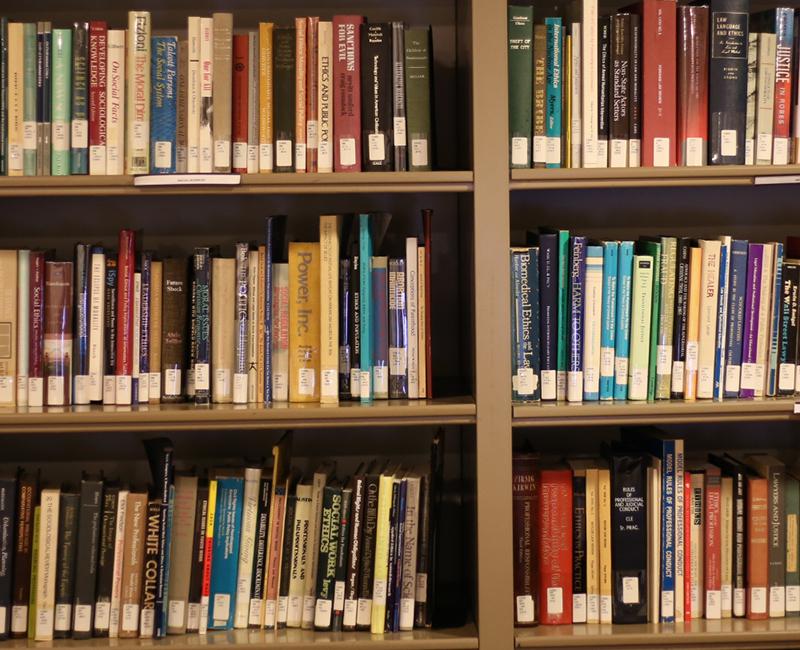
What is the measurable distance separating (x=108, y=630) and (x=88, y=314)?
635 millimetres

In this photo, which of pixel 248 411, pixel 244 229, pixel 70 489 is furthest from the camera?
pixel 244 229

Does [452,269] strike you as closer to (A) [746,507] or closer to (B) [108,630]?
(A) [746,507]

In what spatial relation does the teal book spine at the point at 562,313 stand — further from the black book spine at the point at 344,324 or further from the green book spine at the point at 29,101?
the green book spine at the point at 29,101

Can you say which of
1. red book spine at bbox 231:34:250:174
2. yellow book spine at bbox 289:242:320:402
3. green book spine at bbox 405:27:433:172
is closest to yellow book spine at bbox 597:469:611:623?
yellow book spine at bbox 289:242:320:402

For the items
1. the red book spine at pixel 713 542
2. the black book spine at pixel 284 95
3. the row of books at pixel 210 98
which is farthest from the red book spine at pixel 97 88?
the red book spine at pixel 713 542

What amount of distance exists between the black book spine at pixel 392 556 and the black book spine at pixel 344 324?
232 mm

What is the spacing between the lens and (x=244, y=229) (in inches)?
92.7

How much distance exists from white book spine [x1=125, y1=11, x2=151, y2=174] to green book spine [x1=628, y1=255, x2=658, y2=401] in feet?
3.26

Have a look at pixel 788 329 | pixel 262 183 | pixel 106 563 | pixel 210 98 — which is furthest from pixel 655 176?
pixel 106 563

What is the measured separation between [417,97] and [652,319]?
25.4 inches

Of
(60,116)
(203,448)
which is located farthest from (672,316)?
(60,116)

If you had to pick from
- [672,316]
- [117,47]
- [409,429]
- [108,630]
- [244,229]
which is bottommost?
[108,630]

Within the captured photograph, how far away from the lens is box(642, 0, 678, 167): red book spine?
1979 mm

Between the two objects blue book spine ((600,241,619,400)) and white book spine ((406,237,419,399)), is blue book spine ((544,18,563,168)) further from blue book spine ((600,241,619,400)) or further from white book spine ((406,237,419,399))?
white book spine ((406,237,419,399))
